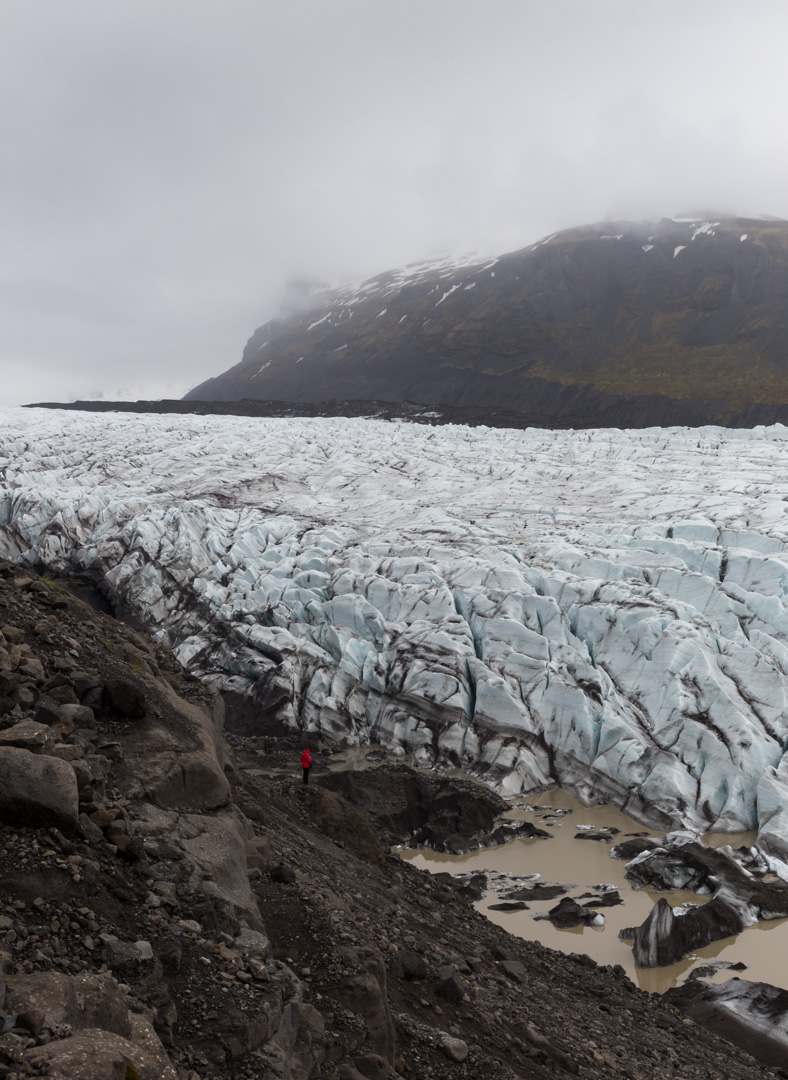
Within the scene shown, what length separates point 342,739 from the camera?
54.7ft

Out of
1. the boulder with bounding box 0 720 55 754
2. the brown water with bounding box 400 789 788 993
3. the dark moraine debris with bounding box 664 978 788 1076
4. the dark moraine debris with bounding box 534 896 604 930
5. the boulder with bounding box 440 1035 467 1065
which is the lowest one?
the brown water with bounding box 400 789 788 993

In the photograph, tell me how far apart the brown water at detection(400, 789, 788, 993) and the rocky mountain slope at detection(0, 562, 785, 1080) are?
5.71ft

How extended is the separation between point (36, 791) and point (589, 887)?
9.81m

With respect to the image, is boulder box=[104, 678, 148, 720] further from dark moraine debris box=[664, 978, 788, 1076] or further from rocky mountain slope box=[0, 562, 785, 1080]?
dark moraine debris box=[664, 978, 788, 1076]

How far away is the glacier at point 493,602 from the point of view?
14.3m

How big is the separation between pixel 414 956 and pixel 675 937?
544 centimetres

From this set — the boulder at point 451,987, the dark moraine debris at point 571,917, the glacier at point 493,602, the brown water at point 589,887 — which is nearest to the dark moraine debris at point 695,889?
the brown water at point 589,887

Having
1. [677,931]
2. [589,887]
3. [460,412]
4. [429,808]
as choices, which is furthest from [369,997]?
[460,412]

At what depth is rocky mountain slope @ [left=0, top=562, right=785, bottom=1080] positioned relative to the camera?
121 inches

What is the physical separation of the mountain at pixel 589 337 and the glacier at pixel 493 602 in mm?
35351

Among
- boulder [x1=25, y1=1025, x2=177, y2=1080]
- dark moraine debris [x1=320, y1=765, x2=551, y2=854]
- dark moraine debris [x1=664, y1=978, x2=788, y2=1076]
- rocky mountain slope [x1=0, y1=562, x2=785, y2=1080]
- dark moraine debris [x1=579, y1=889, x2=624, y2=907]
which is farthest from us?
dark moraine debris [x1=320, y1=765, x2=551, y2=854]

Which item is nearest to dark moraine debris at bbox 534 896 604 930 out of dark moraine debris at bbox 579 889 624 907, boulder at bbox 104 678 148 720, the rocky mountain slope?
dark moraine debris at bbox 579 889 624 907

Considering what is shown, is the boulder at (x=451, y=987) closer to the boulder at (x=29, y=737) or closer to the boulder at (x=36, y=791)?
the boulder at (x=36, y=791)

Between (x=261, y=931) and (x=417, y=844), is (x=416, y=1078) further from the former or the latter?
(x=417, y=844)
